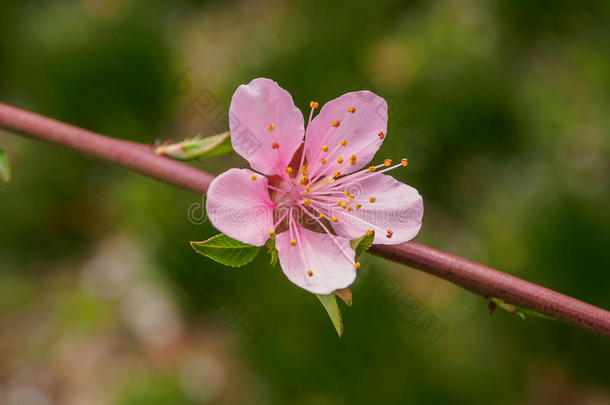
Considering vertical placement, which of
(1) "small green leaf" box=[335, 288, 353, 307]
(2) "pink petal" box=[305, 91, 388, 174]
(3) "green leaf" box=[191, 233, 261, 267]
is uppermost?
(2) "pink petal" box=[305, 91, 388, 174]

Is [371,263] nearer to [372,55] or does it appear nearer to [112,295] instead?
[372,55]

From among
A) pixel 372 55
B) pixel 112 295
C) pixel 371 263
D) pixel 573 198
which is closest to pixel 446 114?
pixel 372 55

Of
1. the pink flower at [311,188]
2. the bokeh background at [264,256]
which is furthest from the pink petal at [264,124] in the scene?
the bokeh background at [264,256]

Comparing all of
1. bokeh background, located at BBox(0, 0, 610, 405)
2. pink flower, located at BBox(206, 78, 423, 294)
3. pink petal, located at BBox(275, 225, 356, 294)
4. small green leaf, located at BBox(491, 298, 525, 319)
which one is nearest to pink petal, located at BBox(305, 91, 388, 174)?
pink flower, located at BBox(206, 78, 423, 294)

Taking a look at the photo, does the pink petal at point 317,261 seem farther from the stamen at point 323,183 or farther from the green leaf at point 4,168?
the green leaf at point 4,168

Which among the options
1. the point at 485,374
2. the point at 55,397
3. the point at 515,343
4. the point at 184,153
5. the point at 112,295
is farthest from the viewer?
the point at 112,295

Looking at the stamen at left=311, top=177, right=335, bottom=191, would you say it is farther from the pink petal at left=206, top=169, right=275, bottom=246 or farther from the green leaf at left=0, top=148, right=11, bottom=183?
the green leaf at left=0, top=148, right=11, bottom=183

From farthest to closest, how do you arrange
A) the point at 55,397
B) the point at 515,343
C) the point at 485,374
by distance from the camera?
the point at 55,397 < the point at 515,343 < the point at 485,374
